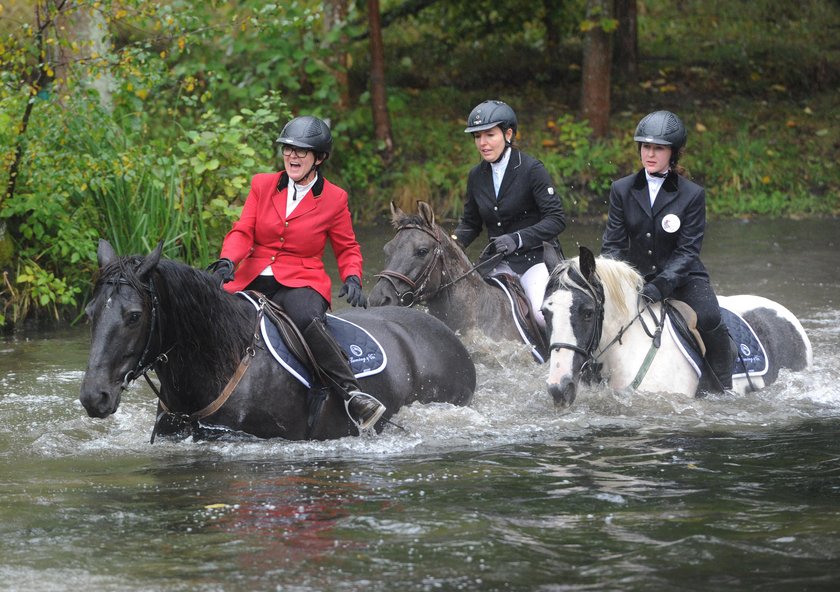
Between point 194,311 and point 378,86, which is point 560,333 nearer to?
point 194,311

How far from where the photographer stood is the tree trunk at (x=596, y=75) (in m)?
20.7

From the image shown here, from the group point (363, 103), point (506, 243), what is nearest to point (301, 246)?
point (506, 243)

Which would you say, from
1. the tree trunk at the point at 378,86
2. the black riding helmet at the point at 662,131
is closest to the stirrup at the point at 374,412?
the black riding helmet at the point at 662,131

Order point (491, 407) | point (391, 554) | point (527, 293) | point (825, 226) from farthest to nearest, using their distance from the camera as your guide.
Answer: point (825, 226)
point (527, 293)
point (491, 407)
point (391, 554)

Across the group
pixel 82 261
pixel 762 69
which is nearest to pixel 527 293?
pixel 82 261

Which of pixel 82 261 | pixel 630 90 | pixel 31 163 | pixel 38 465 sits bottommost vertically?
pixel 38 465

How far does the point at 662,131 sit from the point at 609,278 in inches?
41.4

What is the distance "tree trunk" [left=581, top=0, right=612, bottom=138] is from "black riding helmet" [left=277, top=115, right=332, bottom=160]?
1337 cm

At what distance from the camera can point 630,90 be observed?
2348 cm

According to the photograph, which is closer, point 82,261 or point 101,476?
point 101,476

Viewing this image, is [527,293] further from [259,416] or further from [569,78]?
[569,78]

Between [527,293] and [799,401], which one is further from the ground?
[527,293]

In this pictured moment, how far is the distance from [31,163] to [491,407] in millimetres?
5975

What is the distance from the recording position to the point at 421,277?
923 cm
